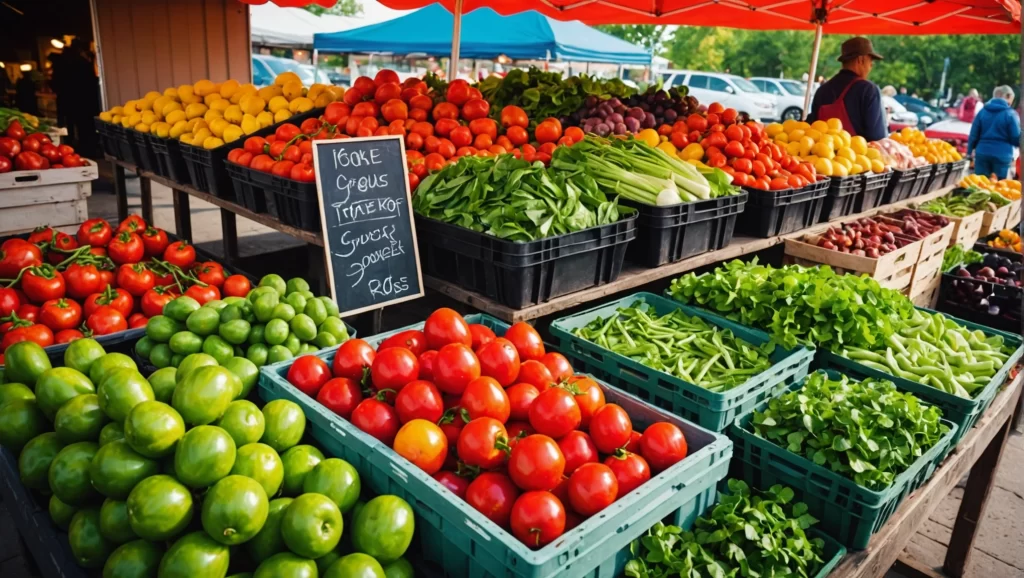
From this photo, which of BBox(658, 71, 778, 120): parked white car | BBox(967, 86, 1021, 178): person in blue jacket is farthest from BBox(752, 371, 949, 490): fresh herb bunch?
BBox(658, 71, 778, 120): parked white car

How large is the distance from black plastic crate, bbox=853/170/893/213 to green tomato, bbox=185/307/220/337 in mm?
4309

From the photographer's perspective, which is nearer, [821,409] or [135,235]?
[821,409]

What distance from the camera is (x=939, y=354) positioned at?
296 cm

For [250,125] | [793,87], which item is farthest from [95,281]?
[793,87]

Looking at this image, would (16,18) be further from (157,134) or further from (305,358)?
(305,358)

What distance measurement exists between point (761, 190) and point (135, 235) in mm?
3370

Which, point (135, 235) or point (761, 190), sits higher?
point (761, 190)

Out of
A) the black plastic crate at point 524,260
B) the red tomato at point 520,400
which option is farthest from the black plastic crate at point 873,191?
the red tomato at point 520,400

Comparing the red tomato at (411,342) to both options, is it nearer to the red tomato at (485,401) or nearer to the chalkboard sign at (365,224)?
the red tomato at (485,401)

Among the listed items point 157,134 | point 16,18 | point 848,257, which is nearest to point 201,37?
point 157,134

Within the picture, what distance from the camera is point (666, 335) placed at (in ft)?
9.30

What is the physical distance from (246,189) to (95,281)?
88 cm

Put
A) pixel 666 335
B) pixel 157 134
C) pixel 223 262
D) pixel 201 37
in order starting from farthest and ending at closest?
pixel 201 37, pixel 157 134, pixel 223 262, pixel 666 335

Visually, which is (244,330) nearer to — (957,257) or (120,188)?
(120,188)
